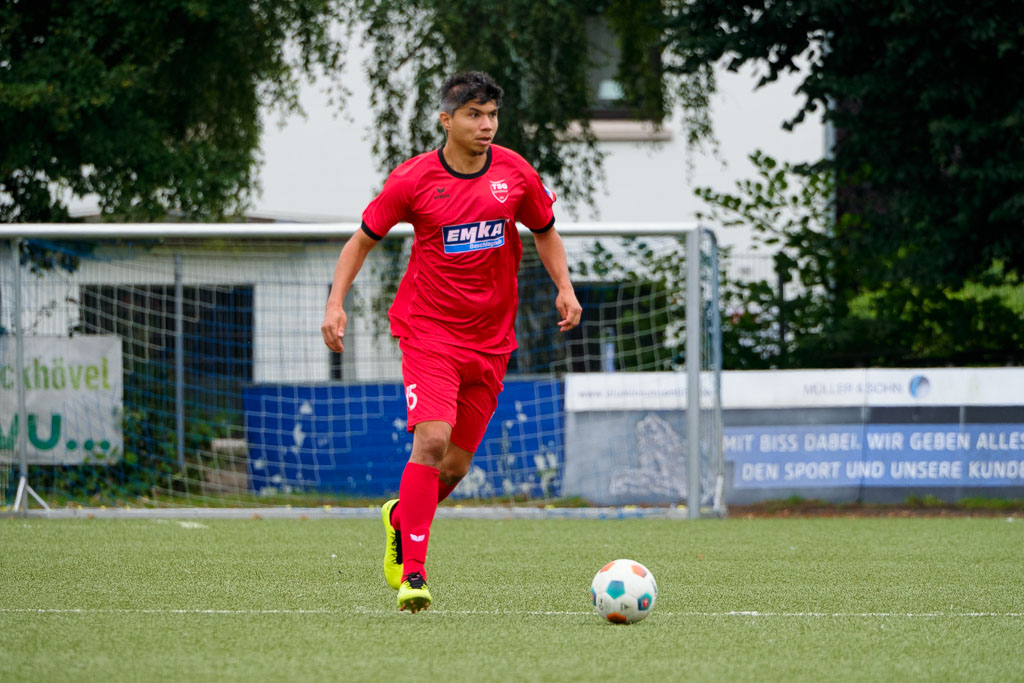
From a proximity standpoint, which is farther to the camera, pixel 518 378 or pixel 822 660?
pixel 518 378

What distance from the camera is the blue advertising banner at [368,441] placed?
33.7 ft

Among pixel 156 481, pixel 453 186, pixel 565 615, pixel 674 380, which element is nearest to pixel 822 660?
pixel 565 615

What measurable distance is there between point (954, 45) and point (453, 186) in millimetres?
5955

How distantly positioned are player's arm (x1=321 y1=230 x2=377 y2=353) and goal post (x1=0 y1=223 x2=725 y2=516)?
450 cm

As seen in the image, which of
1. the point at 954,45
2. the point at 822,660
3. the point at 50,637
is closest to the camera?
the point at 822,660

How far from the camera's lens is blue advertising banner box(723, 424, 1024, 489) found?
10.1 metres

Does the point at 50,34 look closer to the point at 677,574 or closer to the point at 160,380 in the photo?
the point at 160,380

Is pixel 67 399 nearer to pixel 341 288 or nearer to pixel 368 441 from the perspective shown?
pixel 368 441

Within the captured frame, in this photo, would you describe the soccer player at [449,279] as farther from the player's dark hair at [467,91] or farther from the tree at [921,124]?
the tree at [921,124]

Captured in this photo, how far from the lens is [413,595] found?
14.8 ft

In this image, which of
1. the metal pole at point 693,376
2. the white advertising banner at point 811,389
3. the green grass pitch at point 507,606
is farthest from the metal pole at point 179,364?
the metal pole at point 693,376

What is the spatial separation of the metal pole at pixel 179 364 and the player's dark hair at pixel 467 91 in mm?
5985

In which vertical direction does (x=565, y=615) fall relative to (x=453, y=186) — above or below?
below

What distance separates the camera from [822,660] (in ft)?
12.3
